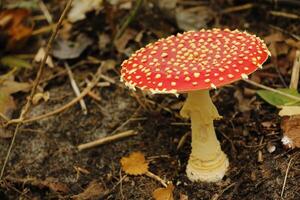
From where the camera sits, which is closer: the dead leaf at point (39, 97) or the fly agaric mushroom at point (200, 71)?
the fly agaric mushroom at point (200, 71)

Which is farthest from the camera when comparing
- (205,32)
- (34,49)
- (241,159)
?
(34,49)

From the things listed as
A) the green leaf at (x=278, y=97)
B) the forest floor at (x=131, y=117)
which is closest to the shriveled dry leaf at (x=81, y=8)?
the forest floor at (x=131, y=117)

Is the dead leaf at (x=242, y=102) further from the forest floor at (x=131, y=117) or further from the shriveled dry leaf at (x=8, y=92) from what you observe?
the shriveled dry leaf at (x=8, y=92)

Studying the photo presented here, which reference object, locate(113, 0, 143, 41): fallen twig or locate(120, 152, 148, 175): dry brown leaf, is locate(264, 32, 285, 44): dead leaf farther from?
locate(120, 152, 148, 175): dry brown leaf

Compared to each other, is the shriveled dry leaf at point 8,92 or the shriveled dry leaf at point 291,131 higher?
the shriveled dry leaf at point 291,131

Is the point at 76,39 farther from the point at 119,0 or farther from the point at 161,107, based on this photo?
the point at 161,107

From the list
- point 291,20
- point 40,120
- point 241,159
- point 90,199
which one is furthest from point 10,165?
point 291,20

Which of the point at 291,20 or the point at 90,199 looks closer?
the point at 90,199
